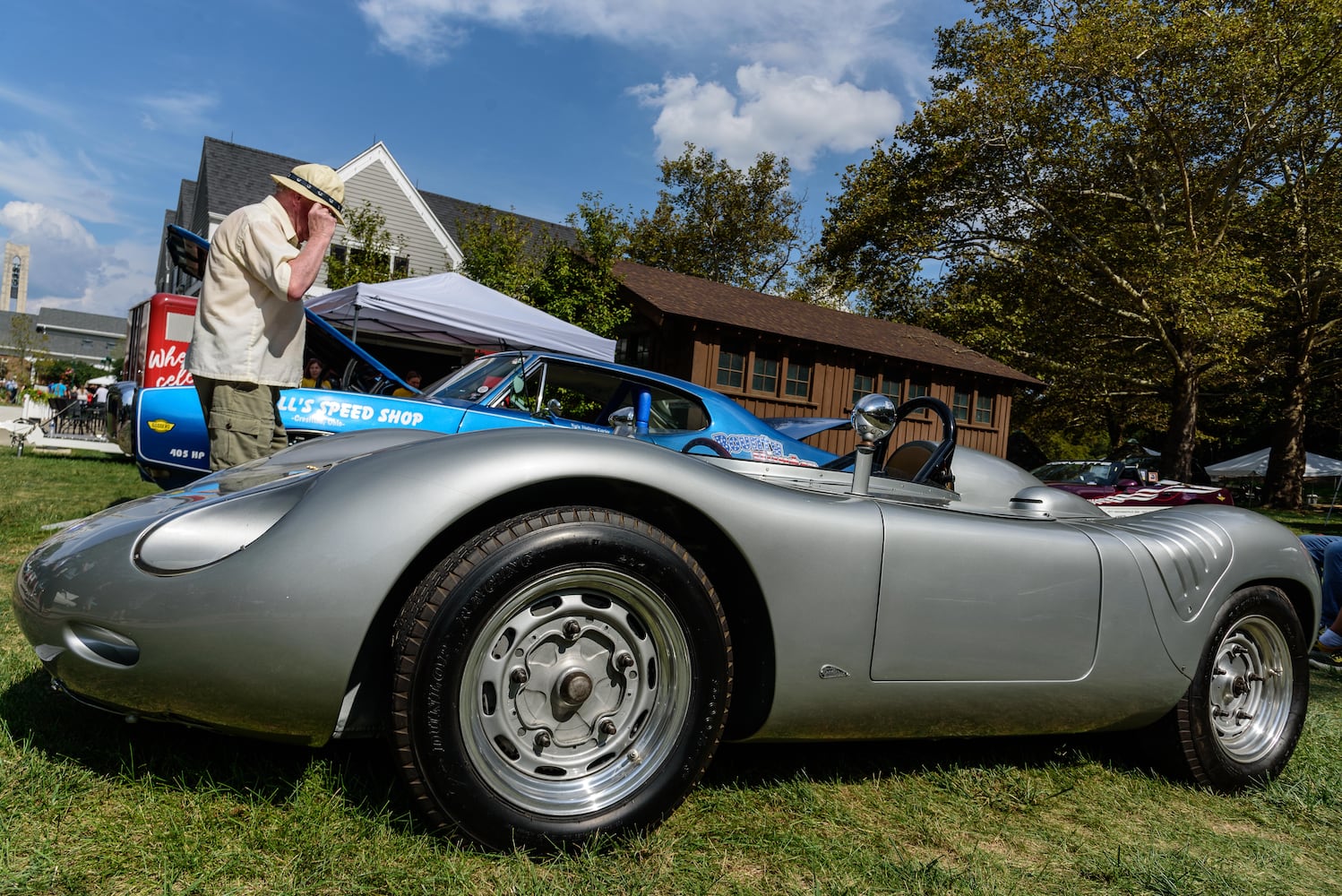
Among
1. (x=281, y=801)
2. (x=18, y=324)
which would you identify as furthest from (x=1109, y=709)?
(x=18, y=324)

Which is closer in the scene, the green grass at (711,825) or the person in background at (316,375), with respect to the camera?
the green grass at (711,825)

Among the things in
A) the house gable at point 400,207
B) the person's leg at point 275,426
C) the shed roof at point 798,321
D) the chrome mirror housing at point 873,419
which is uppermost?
the house gable at point 400,207

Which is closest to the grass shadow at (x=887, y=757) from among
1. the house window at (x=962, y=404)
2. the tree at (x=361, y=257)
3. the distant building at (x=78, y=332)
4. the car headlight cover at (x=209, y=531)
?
the car headlight cover at (x=209, y=531)

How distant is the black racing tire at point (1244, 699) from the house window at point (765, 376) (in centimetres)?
1532

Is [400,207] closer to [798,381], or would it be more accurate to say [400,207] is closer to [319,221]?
[798,381]

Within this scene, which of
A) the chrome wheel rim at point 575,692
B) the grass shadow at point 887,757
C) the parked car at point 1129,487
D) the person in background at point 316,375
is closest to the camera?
the chrome wheel rim at point 575,692

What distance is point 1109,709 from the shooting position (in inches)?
92.4

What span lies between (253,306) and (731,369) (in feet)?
48.2

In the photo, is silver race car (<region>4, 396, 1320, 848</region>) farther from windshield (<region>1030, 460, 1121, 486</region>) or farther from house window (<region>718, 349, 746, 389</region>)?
house window (<region>718, 349, 746, 389</region>)

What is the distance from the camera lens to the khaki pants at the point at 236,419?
3.27 meters

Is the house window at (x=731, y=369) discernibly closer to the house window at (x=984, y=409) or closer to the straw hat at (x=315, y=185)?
the house window at (x=984, y=409)

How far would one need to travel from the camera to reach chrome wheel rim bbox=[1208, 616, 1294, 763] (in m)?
2.62

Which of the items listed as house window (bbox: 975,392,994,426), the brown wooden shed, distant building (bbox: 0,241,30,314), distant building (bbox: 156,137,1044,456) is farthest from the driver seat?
distant building (bbox: 0,241,30,314)

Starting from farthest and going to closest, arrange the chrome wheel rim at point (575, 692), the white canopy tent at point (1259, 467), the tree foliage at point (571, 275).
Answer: the white canopy tent at point (1259, 467) → the tree foliage at point (571, 275) → the chrome wheel rim at point (575, 692)
